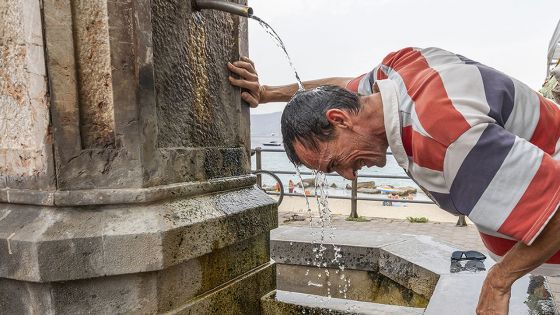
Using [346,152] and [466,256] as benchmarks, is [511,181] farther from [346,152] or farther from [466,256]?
[466,256]

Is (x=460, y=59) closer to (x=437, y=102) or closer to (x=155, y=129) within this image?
(x=437, y=102)

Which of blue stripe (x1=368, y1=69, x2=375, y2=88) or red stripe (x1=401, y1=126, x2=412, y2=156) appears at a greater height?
blue stripe (x1=368, y1=69, x2=375, y2=88)

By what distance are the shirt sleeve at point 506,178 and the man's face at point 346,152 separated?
39 centimetres

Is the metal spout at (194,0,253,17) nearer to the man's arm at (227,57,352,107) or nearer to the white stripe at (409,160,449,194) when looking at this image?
the man's arm at (227,57,352,107)

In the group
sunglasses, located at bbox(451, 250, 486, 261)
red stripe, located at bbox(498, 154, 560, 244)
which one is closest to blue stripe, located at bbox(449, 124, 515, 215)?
red stripe, located at bbox(498, 154, 560, 244)

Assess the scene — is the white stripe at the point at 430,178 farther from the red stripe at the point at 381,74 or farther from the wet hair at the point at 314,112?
the red stripe at the point at 381,74

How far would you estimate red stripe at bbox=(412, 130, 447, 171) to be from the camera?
125 cm

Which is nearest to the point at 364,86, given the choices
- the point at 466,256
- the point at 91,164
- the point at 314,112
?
the point at 314,112

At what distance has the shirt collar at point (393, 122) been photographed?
55.4 inches

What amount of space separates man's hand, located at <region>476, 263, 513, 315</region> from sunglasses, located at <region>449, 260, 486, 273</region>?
1.07 meters

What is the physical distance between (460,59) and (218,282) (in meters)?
1.38

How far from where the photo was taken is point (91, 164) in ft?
4.87

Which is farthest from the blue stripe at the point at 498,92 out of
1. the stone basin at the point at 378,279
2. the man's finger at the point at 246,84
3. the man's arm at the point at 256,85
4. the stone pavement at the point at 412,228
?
the stone pavement at the point at 412,228

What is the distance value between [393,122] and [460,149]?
0.88 feet
